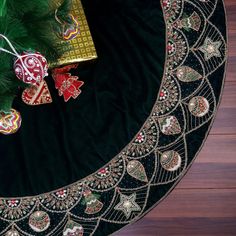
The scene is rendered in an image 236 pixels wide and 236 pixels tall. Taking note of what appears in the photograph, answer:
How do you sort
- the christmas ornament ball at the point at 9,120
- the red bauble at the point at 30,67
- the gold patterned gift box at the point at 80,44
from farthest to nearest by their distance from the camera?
the gold patterned gift box at the point at 80,44 → the christmas ornament ball at the point at 9,120 → the red bauble at the point at 30,67

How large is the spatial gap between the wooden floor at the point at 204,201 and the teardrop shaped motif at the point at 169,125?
0.35 feet

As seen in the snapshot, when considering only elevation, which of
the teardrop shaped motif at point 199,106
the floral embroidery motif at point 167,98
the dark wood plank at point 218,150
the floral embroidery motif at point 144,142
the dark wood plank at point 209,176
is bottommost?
the dark wood plank at point 209,176

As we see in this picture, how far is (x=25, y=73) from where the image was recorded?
0.78m

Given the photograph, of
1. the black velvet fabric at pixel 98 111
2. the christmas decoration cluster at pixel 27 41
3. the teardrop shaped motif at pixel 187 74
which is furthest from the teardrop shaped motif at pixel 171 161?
the christmas decoration cluster at pixel 27 41

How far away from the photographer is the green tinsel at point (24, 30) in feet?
2.53

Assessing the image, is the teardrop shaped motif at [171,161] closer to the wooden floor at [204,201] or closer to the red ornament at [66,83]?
the wooden floor at [204,201]

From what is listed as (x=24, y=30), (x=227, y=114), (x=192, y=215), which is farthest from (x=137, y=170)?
(x=24, y=30)

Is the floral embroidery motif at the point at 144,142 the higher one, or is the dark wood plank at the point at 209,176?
the floral embroidery motif at the point at 144,142

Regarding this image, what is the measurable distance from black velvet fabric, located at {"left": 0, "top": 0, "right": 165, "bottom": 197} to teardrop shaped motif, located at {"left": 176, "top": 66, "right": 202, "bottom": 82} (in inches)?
2.5

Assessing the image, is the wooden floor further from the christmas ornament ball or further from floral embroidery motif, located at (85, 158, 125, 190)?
the christmas ornament ball

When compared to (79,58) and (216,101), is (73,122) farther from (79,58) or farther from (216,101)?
(216,101)

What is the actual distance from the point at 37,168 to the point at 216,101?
612mm

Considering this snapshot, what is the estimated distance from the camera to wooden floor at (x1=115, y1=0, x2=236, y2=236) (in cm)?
116

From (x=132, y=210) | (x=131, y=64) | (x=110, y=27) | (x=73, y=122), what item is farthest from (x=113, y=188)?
(x=110, y=27)
